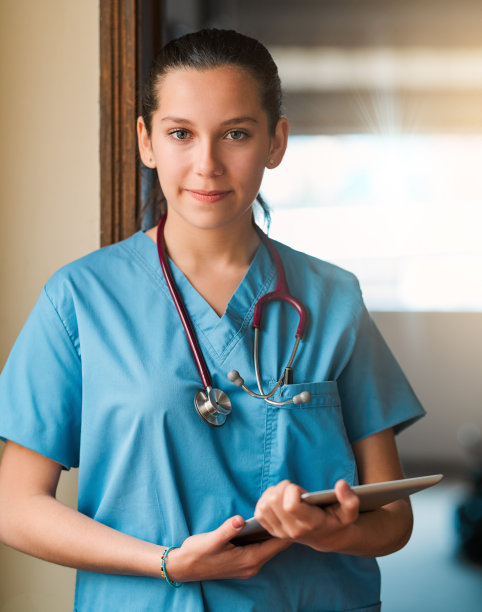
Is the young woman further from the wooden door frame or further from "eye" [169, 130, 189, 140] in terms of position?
the wooden door frame

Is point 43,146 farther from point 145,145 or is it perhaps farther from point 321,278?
point 321,278

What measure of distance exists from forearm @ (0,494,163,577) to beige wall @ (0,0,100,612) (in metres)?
0.38

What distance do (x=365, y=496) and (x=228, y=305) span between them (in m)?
0.35

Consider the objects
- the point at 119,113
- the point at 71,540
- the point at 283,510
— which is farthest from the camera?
the point at 119,113

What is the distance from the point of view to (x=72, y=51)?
120cm

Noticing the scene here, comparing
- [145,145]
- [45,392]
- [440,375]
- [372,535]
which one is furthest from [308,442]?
[440,375]

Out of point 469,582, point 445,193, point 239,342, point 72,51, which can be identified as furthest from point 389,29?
point 469,582

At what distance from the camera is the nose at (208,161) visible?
0.88m

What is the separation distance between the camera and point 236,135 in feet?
3.01

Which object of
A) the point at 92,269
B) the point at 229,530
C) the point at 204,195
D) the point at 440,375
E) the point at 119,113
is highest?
the point at 119,113

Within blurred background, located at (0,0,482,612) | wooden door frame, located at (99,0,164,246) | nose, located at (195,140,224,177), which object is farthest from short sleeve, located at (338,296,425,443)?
blurred background, located at (0,0,482,612)

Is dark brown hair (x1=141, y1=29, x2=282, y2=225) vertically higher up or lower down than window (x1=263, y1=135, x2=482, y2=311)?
higher up

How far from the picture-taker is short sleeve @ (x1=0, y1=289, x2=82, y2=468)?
0.89 m

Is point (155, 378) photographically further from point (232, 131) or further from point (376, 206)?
point (376, 206)
